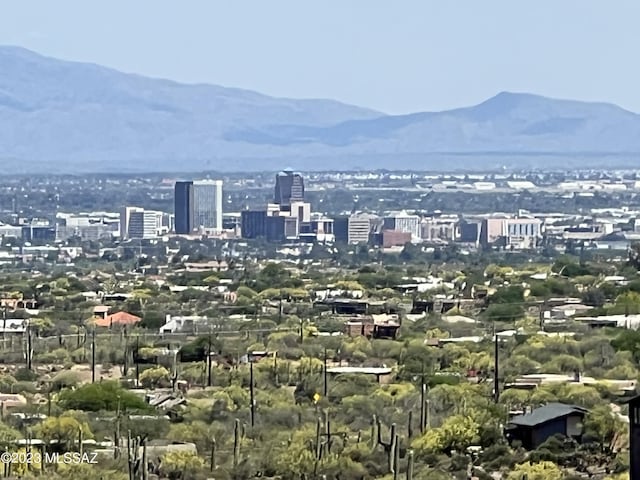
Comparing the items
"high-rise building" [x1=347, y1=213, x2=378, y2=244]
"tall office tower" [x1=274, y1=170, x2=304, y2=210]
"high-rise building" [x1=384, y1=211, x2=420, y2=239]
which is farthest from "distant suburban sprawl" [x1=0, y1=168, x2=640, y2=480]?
"tall office tower" [x1=274, y1=170, x2=304, y2=210]

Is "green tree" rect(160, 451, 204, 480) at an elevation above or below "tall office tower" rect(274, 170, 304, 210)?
above

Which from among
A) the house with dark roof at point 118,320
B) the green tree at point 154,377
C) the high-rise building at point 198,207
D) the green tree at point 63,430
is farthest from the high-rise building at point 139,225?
the green tree at point 63,430

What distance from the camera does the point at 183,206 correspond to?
6836 inches

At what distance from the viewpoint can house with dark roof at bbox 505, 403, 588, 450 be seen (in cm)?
2759

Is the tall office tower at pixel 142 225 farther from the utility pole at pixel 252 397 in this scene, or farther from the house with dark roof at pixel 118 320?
the utility pole at pixel 252 397

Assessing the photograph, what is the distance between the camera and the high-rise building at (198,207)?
172375 mm

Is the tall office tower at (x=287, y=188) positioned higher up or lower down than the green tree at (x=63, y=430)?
lower down

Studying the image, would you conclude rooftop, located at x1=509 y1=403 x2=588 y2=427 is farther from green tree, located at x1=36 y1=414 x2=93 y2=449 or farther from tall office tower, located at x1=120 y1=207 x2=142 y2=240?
tall office tower, located at x1=120 y1=207 x2=142 y2=240

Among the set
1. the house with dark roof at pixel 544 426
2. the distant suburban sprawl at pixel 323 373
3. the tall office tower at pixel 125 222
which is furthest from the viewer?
the tall office tower at pixel 125 222

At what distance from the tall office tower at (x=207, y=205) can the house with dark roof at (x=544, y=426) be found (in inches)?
5751

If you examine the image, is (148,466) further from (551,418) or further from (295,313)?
(295,313)

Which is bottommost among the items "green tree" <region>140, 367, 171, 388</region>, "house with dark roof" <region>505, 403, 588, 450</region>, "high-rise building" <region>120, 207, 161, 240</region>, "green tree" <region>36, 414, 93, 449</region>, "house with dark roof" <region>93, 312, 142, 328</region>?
"high-rise building" <region>120, 207, 161, 240</region>

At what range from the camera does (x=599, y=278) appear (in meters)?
72.7

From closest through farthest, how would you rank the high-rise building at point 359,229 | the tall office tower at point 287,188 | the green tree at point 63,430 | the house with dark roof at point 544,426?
1. the green tree at point 63,430
2. the house with dark roof at point 544,426
3. the high-rise building at point 359,229
4. the tall office tower at point 287,188
